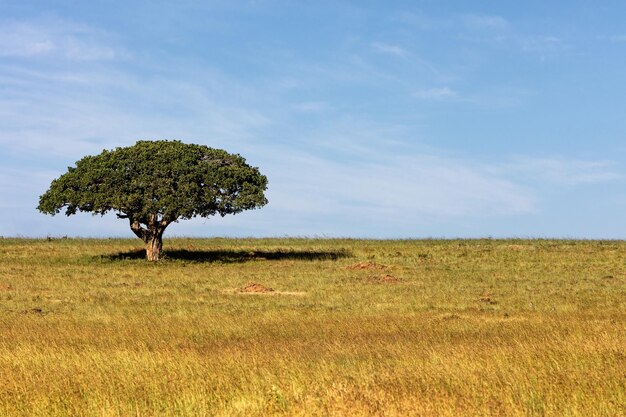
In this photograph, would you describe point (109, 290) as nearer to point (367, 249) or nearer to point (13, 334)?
point (13, 334)

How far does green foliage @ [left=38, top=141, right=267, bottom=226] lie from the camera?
2119 inches

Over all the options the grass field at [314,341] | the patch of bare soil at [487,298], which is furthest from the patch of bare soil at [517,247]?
the patch of bare soil at [487,298]

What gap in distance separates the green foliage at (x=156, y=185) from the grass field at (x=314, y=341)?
507cm

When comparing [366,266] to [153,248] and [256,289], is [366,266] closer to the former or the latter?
[256,289]

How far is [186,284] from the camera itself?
40188mm

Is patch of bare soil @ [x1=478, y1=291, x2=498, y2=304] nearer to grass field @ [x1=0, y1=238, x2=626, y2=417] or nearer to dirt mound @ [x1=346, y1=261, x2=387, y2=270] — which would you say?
grass field @ [x1=0, y1=238, x2=626, y2=417]

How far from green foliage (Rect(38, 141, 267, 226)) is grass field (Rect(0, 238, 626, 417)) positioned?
200 inches

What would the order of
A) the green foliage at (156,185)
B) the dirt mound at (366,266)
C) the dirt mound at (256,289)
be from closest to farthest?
the dirt mound at (256,289), the dirt mound at (366,266), the green foliage at (156,185)

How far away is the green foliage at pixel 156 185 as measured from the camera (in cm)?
5381

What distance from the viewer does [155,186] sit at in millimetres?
54125

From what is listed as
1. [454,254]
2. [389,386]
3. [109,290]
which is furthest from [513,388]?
[454,254]

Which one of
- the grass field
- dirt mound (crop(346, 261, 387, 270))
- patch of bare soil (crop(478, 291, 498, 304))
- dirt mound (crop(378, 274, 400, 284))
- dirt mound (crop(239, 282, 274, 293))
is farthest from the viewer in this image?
dirt mound (crop(346, 261, 387, 270))

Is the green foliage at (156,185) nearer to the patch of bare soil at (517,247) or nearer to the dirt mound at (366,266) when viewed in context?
the dirt mound at (366,266)

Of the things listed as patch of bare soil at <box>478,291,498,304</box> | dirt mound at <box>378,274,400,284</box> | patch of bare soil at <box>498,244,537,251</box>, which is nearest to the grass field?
dirt mound at <box>378,274,400,284</box>
